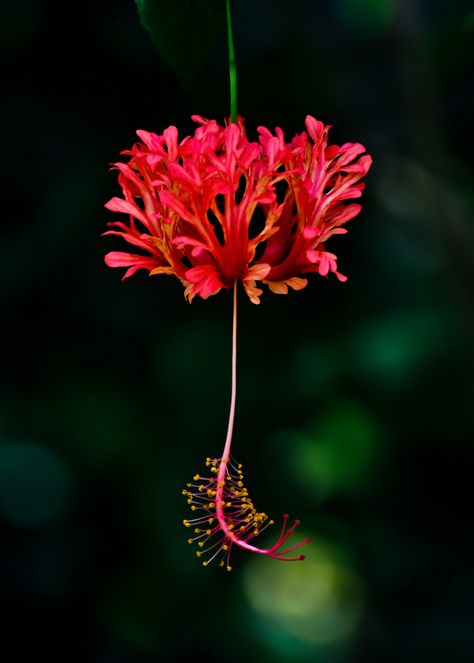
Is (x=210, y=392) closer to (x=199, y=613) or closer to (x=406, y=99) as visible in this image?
(x=199, y=613)

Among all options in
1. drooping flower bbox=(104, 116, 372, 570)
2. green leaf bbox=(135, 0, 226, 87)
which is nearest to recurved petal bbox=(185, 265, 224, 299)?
drooping flower bbox=(104, 116, 372, 570)

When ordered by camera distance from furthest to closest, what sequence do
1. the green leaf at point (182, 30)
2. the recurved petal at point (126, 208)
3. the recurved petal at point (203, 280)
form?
the green leaf at point (182, 30), the recurved petal at point (126, 208), the recurved petal at point (203, 280)

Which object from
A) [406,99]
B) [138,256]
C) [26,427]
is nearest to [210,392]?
[26,427]

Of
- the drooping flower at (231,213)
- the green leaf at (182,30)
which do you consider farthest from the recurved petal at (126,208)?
the green leaf at (182,30)

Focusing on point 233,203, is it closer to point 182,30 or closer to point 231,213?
point 231,213

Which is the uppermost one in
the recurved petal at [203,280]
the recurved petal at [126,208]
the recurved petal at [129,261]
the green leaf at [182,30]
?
the green leaf at [182,30]

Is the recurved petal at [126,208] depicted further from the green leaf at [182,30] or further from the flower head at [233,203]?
the green leaf at [182,30]

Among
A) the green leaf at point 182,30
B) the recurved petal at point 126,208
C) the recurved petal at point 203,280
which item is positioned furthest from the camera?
the green leaf at point 182,30
